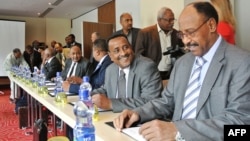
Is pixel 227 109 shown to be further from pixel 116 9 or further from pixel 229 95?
pixel 116 9

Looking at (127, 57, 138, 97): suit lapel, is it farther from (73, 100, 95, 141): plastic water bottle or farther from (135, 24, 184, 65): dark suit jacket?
(135, 24, 184, 65): dark suit jacket

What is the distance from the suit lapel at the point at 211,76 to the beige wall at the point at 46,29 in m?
11.0

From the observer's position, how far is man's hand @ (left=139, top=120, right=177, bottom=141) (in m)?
1.07

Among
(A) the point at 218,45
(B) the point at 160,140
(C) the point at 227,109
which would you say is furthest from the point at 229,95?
(B) the point at 160,140

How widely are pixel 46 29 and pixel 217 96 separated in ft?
37.1

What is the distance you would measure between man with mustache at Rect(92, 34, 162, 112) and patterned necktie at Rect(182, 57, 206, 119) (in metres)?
0.44

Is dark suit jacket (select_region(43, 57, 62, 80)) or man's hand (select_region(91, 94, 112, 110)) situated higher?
dark suit jacket (select_region(43, 57, 62, 80))

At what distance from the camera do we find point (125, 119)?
135 centimetres

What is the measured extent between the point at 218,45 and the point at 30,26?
36.5 feet

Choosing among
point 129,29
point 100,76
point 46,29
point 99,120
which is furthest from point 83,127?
→ point 46,29

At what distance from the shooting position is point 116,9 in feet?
24.4

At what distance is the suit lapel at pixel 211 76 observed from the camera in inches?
49.1

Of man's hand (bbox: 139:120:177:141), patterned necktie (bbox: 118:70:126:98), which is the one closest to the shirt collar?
man's hand (bbox: 139:120:177:141)

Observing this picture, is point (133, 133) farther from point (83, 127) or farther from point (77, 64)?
point (77, 64)
